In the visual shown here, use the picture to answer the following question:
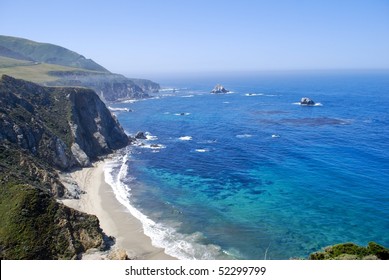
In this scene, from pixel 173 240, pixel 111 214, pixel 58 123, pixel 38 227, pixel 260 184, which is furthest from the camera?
pixel 58 123

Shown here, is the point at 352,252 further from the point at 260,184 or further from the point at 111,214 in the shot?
the point at 260,184

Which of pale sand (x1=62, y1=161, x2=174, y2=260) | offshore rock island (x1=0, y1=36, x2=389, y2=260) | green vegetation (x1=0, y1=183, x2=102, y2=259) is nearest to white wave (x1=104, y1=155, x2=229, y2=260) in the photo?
pale sand (x1=62, y1=161, x2=174, y2=260)

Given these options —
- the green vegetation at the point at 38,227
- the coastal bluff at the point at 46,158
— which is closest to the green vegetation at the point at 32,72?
the coastal bluff at the point at 46,158

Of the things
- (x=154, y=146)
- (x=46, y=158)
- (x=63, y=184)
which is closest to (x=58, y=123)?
(x=46, y=158)

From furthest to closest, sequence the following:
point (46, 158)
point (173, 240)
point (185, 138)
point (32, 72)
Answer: point (32, 72), point (185, 138), point (46, 158), point (173, 240)

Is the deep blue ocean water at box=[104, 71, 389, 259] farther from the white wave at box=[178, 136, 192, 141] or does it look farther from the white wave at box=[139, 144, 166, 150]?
the white wave at box=[178, 136, 192, 141]

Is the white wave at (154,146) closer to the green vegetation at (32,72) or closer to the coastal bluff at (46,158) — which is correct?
the coastal bluff at (46,158)
